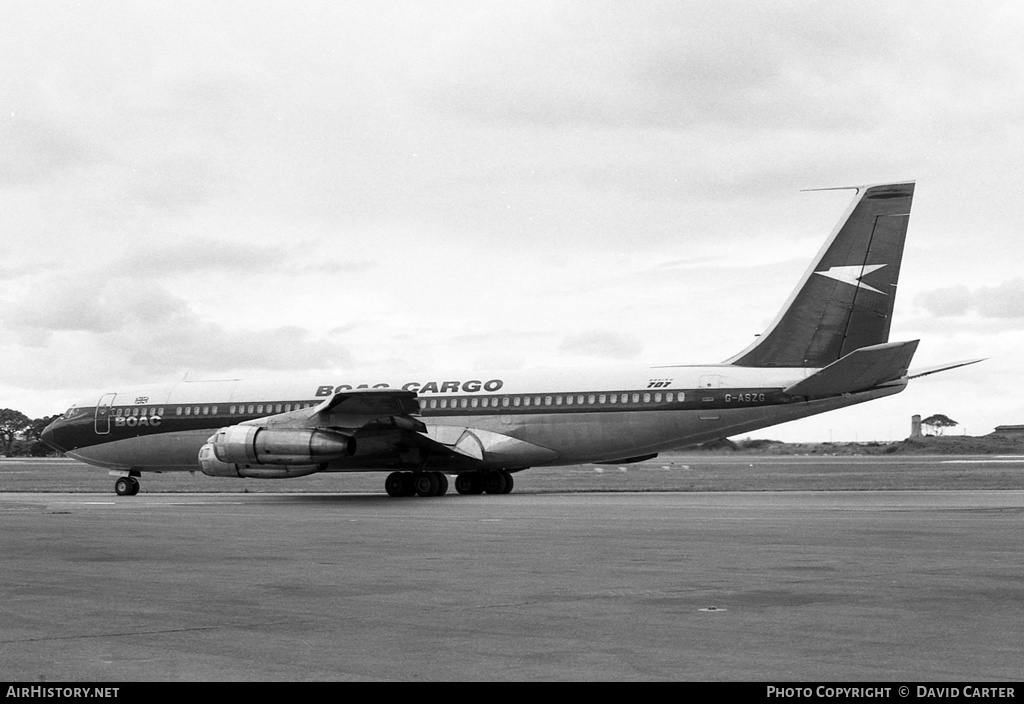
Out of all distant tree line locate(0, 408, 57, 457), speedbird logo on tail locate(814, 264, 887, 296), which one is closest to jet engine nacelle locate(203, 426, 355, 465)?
speedbird logo on tail locate(814, 264, 887, 296)

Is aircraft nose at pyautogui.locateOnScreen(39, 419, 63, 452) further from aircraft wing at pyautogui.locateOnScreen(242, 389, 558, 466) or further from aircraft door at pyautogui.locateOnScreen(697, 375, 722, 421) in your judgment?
aircraft door at pyautogui.locateOnScreen(697, 375, 722, 421)

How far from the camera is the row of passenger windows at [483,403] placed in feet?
107

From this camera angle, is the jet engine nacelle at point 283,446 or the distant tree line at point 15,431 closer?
the jet engine nacelle at point 283,446

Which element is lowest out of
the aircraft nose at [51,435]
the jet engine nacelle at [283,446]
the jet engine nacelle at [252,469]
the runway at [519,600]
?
the runway at [519,600]

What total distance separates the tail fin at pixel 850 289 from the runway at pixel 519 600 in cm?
1203

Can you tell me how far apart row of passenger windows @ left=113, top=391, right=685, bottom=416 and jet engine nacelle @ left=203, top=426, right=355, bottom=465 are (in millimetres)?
3786

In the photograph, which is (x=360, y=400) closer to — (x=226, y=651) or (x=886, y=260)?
(x=886, y=260)

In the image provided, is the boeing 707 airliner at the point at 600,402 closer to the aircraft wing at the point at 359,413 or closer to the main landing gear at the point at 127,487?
the aircraft wing at the point at 359,413

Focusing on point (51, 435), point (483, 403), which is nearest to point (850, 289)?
point (483, 403)

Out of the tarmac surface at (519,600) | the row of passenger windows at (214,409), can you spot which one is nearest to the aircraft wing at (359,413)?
the row of passenger windows at (214,409)

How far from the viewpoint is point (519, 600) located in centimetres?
1002

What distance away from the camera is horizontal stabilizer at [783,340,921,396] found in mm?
28516

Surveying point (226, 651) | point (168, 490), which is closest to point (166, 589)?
point (226, 651)
